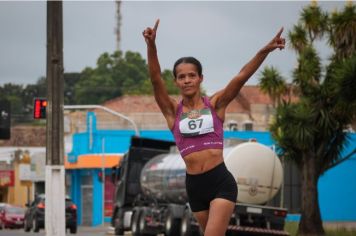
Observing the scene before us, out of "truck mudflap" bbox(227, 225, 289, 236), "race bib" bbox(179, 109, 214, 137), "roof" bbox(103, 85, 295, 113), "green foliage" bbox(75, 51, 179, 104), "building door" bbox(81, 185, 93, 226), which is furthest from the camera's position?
"green foliage" bbox(75, 51, 179, 104)

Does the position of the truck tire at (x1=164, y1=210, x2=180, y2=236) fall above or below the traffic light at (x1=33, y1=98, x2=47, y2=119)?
below

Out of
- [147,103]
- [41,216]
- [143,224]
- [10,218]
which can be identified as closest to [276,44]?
[143,224]

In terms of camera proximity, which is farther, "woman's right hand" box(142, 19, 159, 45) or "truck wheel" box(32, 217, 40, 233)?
"truck wheel" box(32, 217, 40, 233)

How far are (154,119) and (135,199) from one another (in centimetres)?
4173

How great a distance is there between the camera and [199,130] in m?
7.90

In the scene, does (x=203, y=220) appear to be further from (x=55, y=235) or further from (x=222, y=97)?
(x=55, y=235)

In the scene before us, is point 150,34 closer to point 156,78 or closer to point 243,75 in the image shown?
point 156,78

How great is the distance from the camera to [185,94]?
7980mm

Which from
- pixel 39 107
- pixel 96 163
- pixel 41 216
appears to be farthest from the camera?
pixel 96 163

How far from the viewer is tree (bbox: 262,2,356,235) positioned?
2872cm

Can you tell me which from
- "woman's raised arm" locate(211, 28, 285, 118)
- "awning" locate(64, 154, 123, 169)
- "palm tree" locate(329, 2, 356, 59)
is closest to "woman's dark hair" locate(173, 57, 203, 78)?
"woman's raised arm" locate(211, 28, 285, 118)

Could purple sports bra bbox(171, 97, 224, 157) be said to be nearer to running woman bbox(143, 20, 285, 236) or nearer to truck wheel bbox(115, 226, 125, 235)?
running woman bbox(143, 20, 285, 236)

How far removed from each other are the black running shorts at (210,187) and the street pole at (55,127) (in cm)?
852

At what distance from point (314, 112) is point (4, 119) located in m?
8.91
